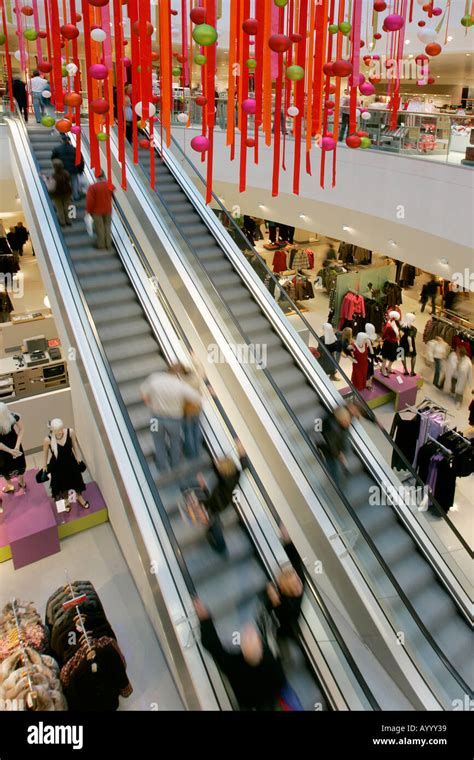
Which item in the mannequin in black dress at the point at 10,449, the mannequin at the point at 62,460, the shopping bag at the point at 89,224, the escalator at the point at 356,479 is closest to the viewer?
the escalator at the point at 356,479

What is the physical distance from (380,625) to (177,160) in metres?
8.26

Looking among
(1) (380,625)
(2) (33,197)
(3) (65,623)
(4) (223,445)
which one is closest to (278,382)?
(4) (223,445)

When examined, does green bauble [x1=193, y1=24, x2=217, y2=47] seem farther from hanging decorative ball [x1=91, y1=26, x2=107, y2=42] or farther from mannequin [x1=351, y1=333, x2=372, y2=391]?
mannequin [x1=351, y1=333, x2=372, y2=391]

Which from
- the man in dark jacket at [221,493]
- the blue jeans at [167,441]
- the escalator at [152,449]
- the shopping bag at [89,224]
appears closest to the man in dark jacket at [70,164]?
the escalator at [152,449]

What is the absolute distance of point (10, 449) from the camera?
612 centimetres

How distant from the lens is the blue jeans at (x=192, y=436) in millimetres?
5109

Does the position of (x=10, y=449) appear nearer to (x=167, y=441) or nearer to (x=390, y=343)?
(x=167, y=441)

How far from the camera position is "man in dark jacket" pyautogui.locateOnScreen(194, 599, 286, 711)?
12.3 ft

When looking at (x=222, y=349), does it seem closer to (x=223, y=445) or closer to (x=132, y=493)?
(x=223, y=445)

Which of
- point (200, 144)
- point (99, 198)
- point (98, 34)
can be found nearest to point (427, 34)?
point (200, 144)

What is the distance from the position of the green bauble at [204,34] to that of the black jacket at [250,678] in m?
3.75

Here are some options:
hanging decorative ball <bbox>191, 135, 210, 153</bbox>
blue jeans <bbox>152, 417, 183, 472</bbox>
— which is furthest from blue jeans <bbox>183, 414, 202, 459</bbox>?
hanging decorative ball <bbox>191, 135, 210, 153</bbox>

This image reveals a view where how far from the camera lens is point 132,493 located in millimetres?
4766

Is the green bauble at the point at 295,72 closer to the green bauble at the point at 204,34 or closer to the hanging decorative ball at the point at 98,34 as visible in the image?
the green bauble at the point at 204,34
